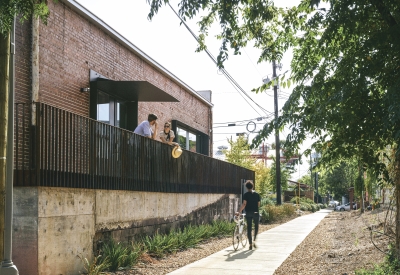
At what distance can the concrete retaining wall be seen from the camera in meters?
8.75

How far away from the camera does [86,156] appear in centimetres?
1069

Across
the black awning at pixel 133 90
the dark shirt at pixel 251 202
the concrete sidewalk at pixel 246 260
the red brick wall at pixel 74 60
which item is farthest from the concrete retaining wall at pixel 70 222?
the black awning at pixel 133 90

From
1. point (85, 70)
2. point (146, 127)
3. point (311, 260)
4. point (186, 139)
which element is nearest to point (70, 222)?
point (146, 127)

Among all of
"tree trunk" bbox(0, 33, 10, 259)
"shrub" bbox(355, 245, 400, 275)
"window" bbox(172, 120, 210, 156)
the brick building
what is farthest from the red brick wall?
"shrub" bbox(355, 245, 400, 275)

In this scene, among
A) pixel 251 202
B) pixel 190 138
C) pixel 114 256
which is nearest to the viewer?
pixel 114 256

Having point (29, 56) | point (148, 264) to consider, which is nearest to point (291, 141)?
point (148, 264)

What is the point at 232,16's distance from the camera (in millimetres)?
7176

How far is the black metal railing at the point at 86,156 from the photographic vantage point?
9.23m

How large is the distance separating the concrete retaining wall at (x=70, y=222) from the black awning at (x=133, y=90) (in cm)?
292

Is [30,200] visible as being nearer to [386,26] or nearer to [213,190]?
[386,26]

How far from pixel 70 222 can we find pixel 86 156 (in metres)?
1.46

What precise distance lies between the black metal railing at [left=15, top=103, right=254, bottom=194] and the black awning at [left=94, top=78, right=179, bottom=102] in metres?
1.55

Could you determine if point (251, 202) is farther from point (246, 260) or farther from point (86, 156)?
point (86, 156)

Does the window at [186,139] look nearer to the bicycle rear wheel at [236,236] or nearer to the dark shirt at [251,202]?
the dark shirt at [251,202]
